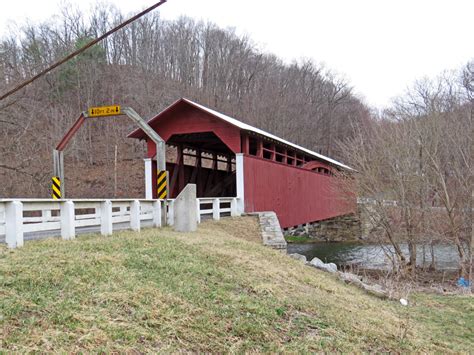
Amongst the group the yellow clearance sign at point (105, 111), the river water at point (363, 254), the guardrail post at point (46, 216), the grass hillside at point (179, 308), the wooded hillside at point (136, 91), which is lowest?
the river water at point (363, 254)

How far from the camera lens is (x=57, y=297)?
3246mm

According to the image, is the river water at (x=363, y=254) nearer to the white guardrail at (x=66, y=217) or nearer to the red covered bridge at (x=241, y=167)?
the red covered bridge at (x=241, y=167)

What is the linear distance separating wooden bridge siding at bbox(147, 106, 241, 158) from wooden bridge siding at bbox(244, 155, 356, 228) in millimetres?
→ 768

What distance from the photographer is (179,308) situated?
3465 mm

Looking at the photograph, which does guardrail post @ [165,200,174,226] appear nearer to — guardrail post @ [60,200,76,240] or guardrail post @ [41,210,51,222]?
guardrail post @ [41,210,51,222]

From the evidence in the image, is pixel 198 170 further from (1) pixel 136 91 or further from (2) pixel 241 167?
(1) pixel 136 91

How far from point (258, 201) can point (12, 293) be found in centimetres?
1030

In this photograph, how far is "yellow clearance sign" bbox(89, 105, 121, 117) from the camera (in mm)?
9571

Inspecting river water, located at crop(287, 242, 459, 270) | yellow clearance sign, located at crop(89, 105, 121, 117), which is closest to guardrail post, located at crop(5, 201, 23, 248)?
yellow clearance sign, located at crop(89, 105, 121, 117)

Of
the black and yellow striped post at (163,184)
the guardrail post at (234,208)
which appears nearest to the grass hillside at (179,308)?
the black and yellow striped post at (163,184)

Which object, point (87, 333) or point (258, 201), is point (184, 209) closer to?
point (258, 201)

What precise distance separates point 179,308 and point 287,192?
1205 cm

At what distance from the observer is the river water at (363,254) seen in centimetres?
1554

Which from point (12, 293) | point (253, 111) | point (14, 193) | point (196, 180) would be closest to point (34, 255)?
point (12, 293)
